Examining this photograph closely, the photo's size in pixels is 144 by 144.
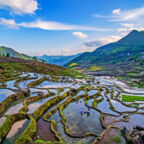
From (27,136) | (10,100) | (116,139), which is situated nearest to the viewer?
(27,136)

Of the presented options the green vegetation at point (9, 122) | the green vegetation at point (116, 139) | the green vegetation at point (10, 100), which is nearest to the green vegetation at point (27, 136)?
the green vegetation at point (9, 122)

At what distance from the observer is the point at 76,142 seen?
859 inches

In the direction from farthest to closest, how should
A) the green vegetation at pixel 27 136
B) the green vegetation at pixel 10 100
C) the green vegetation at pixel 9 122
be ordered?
the green vegetation at pixel 10 100 < the green vegetation at pixel 9 122 < the green vegetation at pixel 27 136

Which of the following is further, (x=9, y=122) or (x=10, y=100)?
(x=10, y=100)

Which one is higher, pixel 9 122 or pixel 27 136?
pixel 9 122

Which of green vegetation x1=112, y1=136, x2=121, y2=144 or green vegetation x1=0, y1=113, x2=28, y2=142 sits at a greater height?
green vegetation x1=0, y1=113, x2=28, y2=142

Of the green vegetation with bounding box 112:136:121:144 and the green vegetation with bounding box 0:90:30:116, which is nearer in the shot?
the green vegetation with bounding box 112:136:121:144

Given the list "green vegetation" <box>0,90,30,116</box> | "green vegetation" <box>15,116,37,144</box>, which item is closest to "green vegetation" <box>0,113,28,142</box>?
"green vegetation" <box>15,116,37,144</box>

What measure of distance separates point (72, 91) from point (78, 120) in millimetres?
28091

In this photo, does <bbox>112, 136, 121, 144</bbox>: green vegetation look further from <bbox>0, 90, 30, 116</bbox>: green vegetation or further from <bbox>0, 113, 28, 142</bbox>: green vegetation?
<bbox>0, 90, 30, 116</bbox>: green vegetation

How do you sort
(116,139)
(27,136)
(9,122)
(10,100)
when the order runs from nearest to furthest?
(27,136) → (116,139) → (9,122) → (10,100)

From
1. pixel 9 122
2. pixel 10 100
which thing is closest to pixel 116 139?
pixel 9 122

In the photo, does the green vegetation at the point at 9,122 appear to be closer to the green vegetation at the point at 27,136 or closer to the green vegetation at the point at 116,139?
the green vegetation at the point at 27,136

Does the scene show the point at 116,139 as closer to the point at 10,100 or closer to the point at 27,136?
the point at 27,136
